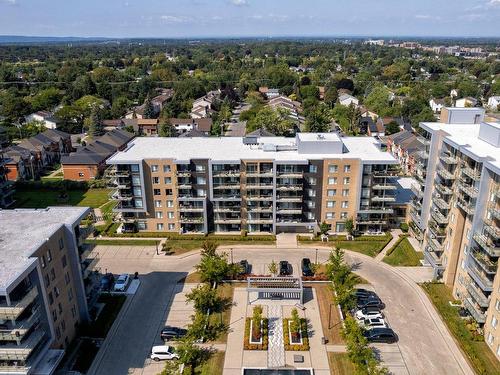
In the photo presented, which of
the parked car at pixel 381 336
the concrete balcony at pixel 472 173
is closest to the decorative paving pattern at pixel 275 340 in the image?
the parked car at pixel 381 336

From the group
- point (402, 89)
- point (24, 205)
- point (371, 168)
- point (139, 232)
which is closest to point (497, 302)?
point (371, 168)

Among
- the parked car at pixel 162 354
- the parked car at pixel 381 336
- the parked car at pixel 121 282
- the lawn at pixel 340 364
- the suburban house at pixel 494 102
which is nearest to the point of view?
the lawn at pixel 340 364

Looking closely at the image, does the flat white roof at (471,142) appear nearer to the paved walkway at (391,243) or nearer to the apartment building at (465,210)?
the apartment building at (465,210)

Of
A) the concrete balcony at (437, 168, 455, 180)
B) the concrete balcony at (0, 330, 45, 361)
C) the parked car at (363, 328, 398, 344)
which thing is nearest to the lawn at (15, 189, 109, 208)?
the concrete balcony at (0, 330, 45, 361)

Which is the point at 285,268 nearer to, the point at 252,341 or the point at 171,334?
the point at 252,341

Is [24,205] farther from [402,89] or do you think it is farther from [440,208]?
[402,89]

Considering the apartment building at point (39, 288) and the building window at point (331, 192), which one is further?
the building window at point (331, 192)
